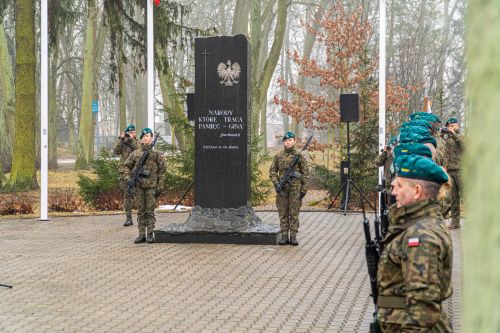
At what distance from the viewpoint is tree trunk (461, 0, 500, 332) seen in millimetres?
1062

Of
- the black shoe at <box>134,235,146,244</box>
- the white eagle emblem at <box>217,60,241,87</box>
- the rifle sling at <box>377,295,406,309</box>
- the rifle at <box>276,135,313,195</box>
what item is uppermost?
the white eagle emblem at <box>217,60,241,87</box>

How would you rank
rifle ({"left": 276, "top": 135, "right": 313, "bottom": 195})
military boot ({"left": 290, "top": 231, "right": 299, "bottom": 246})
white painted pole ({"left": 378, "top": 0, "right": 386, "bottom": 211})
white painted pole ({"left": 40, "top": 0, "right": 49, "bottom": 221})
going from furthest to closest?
white painted pole ({"left": 378, "top": 0, "right": 386, "bottom": 211}) < white painted pole ({"left": 40, "top": 0, "right": 49, "bottom": 221}) < military boot ({"left": 290, "top": 231, "right": 299, "bottom": 246}) < rifle ({"left": 276, "top": 135, "right": 313, "bottom": 195})

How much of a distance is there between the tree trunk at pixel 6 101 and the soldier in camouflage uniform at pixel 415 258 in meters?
32.0

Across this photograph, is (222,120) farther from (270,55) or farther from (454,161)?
(270,55)

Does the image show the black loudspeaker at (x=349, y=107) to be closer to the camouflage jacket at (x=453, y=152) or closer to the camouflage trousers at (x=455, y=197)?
the camouflage jacket at (x=453, y=152)

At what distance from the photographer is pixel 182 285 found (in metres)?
11.2

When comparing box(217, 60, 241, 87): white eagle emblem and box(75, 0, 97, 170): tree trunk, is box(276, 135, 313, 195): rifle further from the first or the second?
box(75, 0, 97, 170): tree trunk

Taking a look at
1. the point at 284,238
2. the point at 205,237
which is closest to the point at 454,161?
the point at 284,238

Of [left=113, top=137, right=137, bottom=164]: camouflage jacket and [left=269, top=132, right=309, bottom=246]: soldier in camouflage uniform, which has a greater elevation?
[left=113, top=137, right=137, bottom=164]: camouflage jacket

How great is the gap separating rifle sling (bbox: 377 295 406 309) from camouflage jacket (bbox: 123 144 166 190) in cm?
1160

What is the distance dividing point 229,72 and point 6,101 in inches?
847

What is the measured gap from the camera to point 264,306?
9719 millimetres

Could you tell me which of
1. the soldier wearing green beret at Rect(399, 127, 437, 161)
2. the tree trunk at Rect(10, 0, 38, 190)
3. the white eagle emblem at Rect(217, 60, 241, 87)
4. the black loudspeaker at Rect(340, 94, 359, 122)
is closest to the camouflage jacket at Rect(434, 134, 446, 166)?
the soldier wearing green beret at Rect(399, 127, 437, 161)

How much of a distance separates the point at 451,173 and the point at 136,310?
8.69 metres
